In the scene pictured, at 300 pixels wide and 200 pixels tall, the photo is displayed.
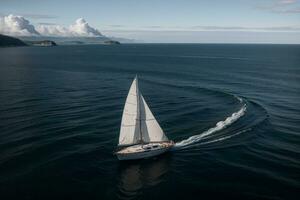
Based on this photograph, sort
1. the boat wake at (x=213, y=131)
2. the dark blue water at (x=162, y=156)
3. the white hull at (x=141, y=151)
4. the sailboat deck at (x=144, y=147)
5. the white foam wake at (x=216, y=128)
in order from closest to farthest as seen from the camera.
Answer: the dark blue water at (x=162, y=156) < the white hull at (x=141, y=151) < the sailboat deck at (x=144, y=147) < the boat wake at (x=213, y=131) < the white foam wake at (x=216, y=128)

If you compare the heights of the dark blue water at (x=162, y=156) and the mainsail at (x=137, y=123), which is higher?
the mainsail at (x=137, y=123)

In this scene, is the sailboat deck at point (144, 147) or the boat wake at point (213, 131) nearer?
the sailboat deck at point (144, 147)

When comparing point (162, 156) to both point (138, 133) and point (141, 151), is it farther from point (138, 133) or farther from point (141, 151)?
point (138, 133)

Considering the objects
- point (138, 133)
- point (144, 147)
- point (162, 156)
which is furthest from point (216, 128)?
point (144, 147)

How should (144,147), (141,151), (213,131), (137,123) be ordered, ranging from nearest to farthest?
(141,151)
(144,147)
(137,123)
(213,131)

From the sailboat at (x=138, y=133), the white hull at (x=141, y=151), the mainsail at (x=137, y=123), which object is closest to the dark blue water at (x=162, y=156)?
the white hull at (x=141, y=151)

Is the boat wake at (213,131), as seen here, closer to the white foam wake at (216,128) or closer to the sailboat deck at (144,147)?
the white foam wake at (216,128)

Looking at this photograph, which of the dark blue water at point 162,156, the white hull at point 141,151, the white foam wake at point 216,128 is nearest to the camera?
the dark blue water at point 162,156

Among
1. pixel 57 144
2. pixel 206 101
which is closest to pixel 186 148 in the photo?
pixel 57 144
